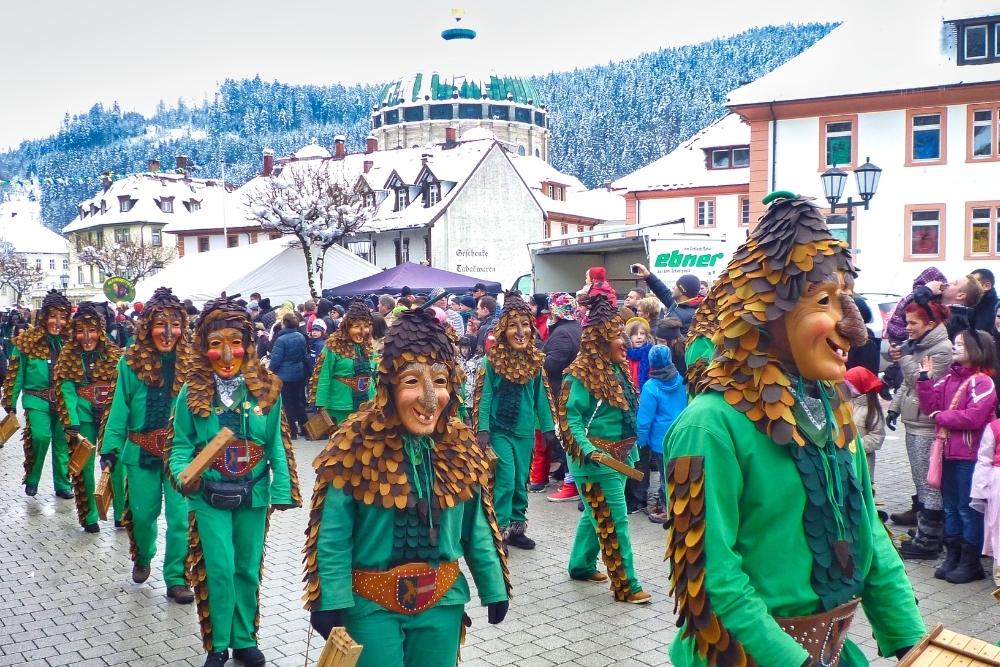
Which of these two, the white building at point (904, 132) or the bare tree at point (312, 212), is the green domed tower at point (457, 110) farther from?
the white building at point (904, 132)

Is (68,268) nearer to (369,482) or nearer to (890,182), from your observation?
(890,182)

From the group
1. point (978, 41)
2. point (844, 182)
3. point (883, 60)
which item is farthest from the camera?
point (883, 60)

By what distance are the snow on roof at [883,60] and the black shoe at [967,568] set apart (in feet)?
70.4

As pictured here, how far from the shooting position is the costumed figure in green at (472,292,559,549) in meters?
7.91

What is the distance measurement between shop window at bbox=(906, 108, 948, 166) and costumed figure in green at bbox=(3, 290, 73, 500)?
74.4ft

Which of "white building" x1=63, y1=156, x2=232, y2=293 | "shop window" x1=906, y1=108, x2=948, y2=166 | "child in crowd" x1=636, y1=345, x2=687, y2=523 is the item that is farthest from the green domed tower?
"child in crowd" x1=636, y1=345, x2=687, y2=523

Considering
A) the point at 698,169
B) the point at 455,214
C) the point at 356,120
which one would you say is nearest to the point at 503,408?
the point at 698,169

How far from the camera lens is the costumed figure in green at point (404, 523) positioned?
3.75 m

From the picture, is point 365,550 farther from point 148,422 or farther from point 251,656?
point 148,422

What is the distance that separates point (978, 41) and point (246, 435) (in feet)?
82.4

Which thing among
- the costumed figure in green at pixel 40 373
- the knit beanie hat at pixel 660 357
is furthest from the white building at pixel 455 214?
the knit beanie hat at pixel 660 357

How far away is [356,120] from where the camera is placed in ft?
534

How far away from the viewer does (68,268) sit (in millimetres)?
89188

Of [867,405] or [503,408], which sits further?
[503,408]
